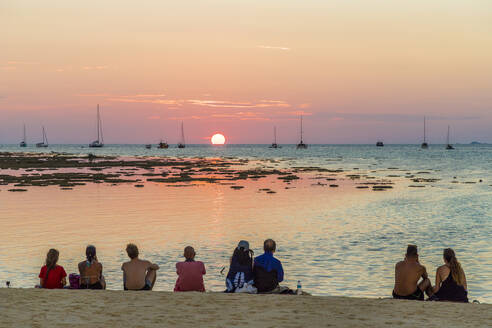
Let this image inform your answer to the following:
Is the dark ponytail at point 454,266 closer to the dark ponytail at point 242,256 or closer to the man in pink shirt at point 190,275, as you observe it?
the dark ponytail at point 242,256

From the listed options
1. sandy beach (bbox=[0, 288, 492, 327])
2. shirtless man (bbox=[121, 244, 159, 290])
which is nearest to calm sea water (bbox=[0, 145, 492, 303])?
shirtless man (bbox=[121, 244, 159, 290])

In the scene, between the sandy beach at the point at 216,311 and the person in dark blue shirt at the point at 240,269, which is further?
the person in dark blue shirt at the point at 240,269

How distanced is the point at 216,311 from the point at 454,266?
4.91m

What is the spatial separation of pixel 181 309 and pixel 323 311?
2.74m

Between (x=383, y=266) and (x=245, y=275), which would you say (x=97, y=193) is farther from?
(x=245, y=275)

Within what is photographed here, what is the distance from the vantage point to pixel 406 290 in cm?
1246

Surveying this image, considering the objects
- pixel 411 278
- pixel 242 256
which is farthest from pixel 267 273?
pixel 411 278

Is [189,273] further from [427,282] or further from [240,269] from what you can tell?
[427,282]

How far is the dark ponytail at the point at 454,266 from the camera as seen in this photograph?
38.9 feet

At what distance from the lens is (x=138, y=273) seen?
1302 centimetres

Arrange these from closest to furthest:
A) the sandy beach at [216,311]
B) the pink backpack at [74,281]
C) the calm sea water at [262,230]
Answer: the sandy beach at [216,311]
the pink backpack at [74,281]
the calm sea water at [262,230]

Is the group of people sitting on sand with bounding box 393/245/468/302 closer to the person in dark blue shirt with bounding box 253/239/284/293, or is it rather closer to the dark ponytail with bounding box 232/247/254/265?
the person in dark blue shirt with bounding box 253/239/284/293

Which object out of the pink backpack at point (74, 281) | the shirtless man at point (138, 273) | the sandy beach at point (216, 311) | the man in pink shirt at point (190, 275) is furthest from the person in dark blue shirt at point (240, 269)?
the pink backpack at point (74, 281)

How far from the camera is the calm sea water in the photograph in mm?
17766
